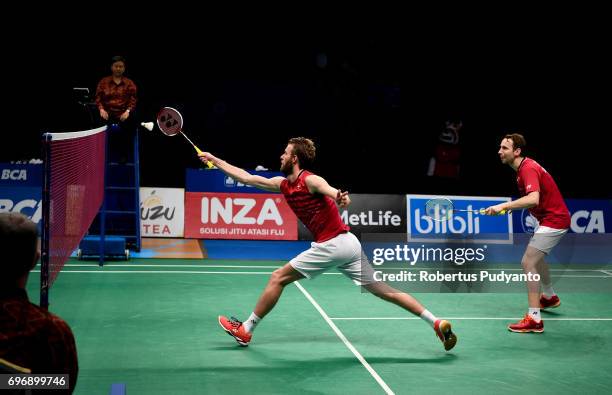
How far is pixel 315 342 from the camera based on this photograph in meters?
6.34

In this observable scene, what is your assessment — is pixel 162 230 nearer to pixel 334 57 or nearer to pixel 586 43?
pixel 334 57

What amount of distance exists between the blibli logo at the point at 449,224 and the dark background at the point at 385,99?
3068 millimetres

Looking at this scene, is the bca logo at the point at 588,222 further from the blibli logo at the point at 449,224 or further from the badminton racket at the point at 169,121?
the badminton racket at the point at 169,121

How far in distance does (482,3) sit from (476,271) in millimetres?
7797

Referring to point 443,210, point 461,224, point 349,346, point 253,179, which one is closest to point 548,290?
point 349,346

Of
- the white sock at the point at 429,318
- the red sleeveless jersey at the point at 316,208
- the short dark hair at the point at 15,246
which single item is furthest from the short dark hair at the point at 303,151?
the short dark hair at the point at 15,246

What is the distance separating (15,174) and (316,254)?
8.83 m

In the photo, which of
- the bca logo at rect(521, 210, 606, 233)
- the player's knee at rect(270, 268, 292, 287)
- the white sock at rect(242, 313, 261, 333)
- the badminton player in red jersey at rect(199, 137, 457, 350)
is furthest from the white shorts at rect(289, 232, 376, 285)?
the bca logo at rect(521, 210, 606, 233)

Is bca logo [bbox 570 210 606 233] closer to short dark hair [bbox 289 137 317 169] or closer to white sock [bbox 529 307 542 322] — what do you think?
white sock [bbox 529 307 542 322]

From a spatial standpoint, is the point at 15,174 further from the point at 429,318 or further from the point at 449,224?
the point at 429,318

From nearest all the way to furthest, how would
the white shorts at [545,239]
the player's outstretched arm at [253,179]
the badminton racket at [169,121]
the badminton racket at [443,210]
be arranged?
1. the player's outstretched arm at [253,179]
2. the badminton racket at [443,210]
3. the white shorts at [545,239]
4. the badminton racket at [169,121]

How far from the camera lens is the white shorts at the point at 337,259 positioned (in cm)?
591

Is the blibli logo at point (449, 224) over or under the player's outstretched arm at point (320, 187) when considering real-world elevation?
under

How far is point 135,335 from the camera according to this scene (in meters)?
6.41
